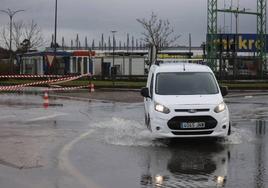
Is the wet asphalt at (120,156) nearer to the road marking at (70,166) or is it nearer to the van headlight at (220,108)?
the road marking at (70,166)

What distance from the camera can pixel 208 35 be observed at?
207ft

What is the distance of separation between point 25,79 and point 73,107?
29.4 m

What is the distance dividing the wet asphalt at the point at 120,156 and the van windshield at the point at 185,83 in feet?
3.79

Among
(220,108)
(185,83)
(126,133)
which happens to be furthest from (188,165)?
(126,133)

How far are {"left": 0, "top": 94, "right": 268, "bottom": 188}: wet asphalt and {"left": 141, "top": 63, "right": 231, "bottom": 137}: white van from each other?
0.35m

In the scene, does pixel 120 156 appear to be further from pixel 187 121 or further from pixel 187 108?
pixel 187 108

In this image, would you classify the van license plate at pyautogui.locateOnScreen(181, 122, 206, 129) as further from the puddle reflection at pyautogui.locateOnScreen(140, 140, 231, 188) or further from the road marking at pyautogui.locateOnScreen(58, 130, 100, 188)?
the road marking at pyautogui.locateOnScreen(58, 130, 100, 188)

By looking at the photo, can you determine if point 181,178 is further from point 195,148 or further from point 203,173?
point 195,148

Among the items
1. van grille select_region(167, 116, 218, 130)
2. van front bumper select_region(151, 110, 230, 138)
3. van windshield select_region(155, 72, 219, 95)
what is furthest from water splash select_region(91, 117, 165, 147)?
van windshield select_region(155, 72, 219, 95)

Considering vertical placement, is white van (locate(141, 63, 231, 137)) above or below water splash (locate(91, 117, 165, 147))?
above

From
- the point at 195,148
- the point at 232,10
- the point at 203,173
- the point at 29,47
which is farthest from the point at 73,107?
the point at 29,47

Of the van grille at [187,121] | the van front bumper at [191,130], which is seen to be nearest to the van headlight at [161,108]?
the van front bumper at [191,130]

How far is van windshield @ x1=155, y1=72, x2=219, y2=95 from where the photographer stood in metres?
13.9

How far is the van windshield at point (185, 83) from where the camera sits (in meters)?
13.9
